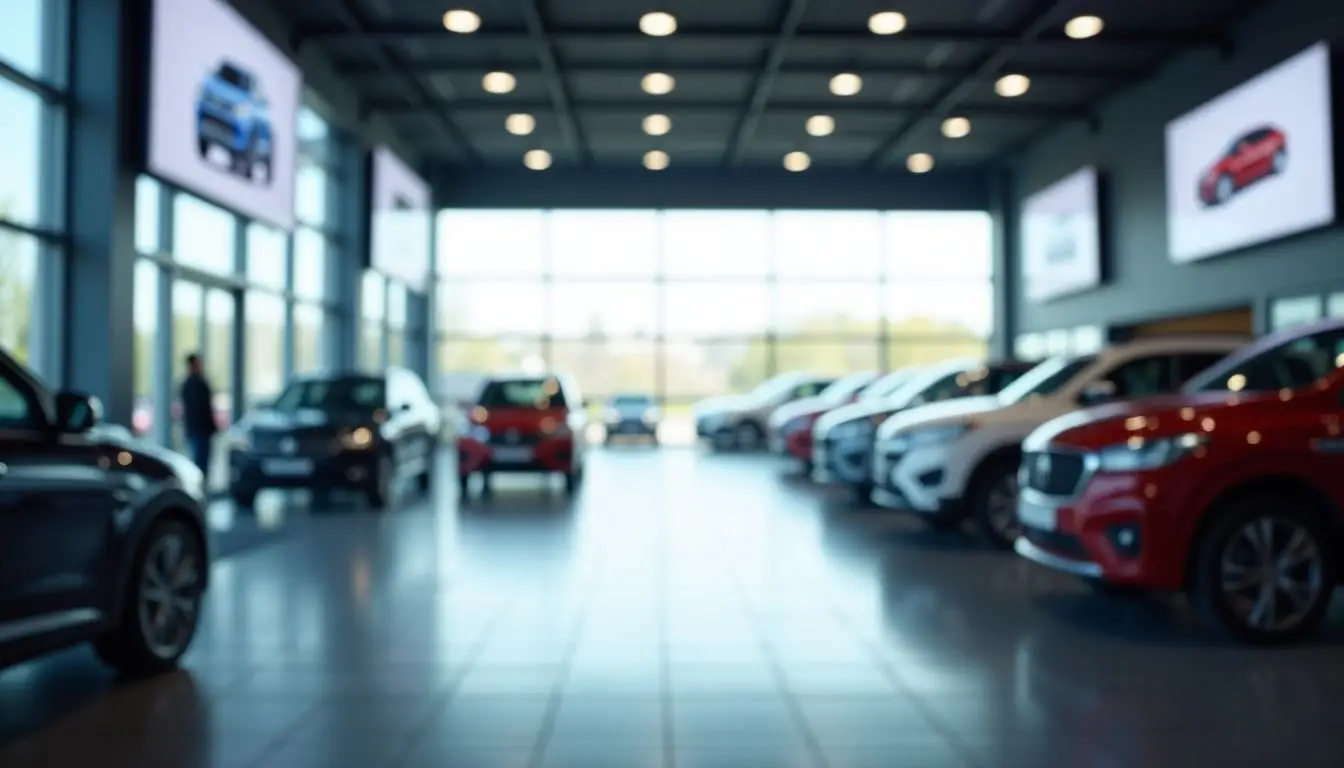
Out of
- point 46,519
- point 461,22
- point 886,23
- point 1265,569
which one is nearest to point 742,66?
point 886,23

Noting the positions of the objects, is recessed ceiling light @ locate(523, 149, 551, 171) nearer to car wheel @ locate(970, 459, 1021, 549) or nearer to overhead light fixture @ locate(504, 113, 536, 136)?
overhead light fixture @ locate(504, 113, 536, 136)

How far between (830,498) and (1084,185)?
9.68 meters

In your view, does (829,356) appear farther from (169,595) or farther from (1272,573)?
(169,595)

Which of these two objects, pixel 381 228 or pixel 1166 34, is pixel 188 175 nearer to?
pixel 381 228

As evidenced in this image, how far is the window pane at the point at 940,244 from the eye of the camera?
26312 millimetres

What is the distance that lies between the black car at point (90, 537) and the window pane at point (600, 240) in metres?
20.9

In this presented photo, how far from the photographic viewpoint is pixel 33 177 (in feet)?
33.3

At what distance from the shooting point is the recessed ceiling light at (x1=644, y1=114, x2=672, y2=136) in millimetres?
20781

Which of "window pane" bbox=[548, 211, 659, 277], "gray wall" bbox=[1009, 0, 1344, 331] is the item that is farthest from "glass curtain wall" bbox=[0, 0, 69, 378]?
"window pane" bbox=[548, 211, 659, 277]

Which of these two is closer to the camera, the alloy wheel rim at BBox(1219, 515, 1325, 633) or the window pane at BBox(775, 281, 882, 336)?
the alloy wheel rim at BBox(1219, 515, 1325, 633)

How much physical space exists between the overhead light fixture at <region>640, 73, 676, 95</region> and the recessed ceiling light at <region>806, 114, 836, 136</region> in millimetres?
3162

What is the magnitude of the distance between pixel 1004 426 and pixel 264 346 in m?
10.7

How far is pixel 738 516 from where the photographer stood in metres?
11.6

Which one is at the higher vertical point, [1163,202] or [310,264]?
[1163,202]
